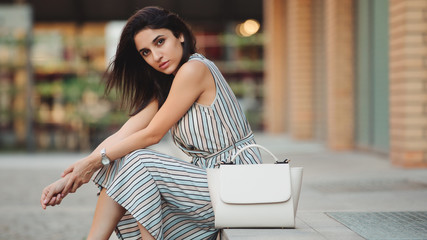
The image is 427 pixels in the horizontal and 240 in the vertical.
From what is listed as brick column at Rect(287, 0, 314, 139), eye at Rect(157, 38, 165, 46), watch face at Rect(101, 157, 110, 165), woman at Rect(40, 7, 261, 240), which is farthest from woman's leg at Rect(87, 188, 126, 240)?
brick column at Rect(287, 0, 314, 139)

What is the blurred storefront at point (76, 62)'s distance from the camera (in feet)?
42.7

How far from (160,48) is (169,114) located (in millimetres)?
360

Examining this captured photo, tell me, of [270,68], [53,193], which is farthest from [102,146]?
[270,68]

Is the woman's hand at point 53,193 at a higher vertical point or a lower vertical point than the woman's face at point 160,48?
lower

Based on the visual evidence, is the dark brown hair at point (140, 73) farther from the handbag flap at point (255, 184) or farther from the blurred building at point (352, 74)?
the blurred building at point (352, 74)

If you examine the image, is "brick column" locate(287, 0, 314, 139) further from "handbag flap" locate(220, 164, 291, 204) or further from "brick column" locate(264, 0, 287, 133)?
"handbag flap" locate(220, 164, 291, 204)

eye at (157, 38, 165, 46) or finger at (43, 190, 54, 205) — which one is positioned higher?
eye at (157, 38, 165, 46)

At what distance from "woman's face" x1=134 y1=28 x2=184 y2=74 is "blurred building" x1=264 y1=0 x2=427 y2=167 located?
4.04 m

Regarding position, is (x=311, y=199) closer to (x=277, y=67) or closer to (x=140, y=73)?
(x=140, y=73)

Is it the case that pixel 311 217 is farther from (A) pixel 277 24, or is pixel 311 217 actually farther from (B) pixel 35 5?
(B) pixel 35 5

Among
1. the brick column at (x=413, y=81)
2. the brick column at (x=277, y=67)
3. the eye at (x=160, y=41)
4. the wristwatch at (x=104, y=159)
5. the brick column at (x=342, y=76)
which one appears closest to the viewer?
the wristwatch at (x=104, y=159)

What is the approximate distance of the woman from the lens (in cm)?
335

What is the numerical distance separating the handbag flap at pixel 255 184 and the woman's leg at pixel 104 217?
1.94 ft

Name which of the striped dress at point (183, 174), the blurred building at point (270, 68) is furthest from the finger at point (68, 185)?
the blurred building at point (270, 68)
